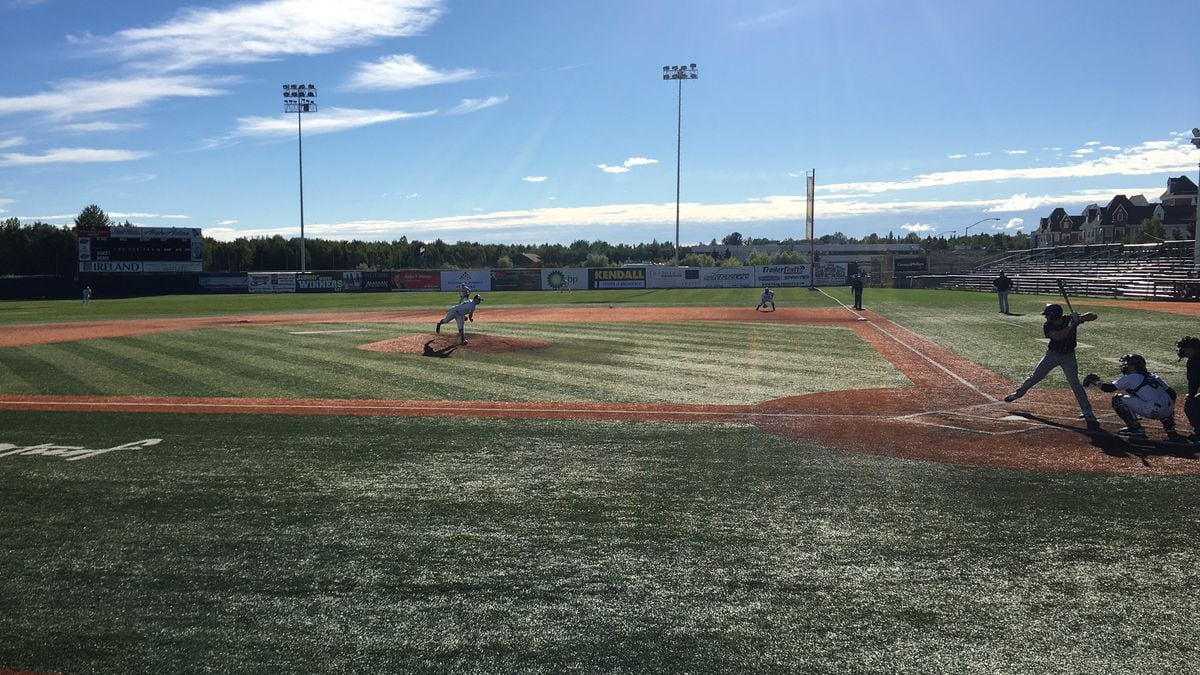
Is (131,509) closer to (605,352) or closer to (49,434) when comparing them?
(49,434)

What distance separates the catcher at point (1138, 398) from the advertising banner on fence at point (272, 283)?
210 feet

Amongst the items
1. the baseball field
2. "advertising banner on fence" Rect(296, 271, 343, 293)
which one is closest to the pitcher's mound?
the baseball field

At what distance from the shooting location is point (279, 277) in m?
66.2

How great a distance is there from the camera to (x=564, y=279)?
6744 cm

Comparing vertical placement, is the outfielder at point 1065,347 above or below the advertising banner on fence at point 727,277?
below

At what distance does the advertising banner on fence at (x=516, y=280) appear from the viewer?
6781cm

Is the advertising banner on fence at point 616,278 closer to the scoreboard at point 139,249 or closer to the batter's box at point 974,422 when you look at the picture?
the scoreboard at point 139,249

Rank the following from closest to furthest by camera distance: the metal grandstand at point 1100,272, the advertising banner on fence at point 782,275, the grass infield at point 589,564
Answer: the grass infield at point 589,564 → the metal grandstand at point 1100,272 → the advertising banner on fence at point 782,275

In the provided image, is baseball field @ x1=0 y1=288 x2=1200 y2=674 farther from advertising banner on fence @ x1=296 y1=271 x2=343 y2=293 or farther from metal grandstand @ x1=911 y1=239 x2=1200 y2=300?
advertising banner on fence @ x1=296 y1=271 x2=343 y2=293

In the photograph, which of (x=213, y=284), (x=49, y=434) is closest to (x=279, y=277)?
(x=213, y=284)

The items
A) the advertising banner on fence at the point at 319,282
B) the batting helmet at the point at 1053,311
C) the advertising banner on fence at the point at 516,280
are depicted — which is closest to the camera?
the batting helmet at the point at 1053,311

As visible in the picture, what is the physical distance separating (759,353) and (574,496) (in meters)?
12.4

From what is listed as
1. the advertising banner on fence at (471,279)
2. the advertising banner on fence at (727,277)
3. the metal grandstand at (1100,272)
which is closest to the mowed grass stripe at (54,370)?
the metal grandstand at (1100,272)

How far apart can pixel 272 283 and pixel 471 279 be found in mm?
16114
